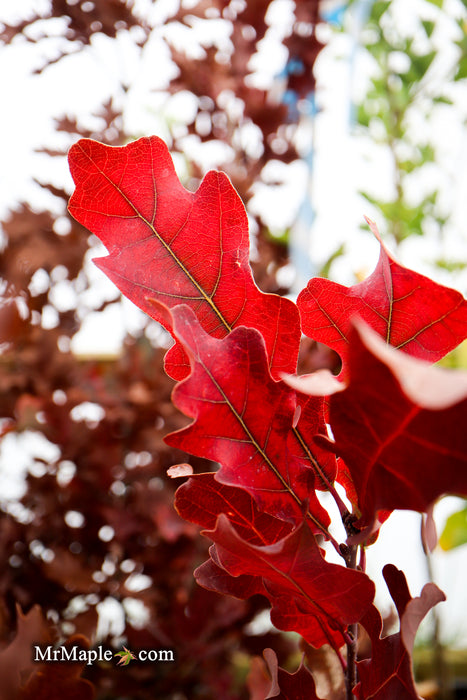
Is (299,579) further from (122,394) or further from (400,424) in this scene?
(122,394)

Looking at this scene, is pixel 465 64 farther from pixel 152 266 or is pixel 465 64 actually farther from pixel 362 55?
pixel 152 266

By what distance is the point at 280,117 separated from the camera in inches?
49.4

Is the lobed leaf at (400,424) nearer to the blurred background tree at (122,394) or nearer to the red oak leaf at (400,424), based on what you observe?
the red oak leaf at (400,424)

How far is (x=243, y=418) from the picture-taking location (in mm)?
302

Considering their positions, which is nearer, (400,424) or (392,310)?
(400,424)

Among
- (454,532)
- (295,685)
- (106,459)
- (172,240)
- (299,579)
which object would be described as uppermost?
(172,240)

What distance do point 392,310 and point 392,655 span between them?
0.60ft

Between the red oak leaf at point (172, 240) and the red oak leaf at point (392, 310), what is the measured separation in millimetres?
27

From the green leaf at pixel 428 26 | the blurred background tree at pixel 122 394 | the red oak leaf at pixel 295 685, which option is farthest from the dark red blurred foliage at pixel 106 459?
the green leaf at pixel 428 26

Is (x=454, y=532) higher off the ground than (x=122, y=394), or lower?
lower

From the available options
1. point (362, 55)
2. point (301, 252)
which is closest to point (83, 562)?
point (301, 252)

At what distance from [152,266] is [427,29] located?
68.5 inches

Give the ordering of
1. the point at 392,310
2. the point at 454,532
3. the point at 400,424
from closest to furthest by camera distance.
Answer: the point at 400,424
the point at 392,310
the point at 454,532

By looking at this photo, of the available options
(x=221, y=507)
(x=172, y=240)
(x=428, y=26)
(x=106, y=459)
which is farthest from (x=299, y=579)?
(x=428, y=26)
